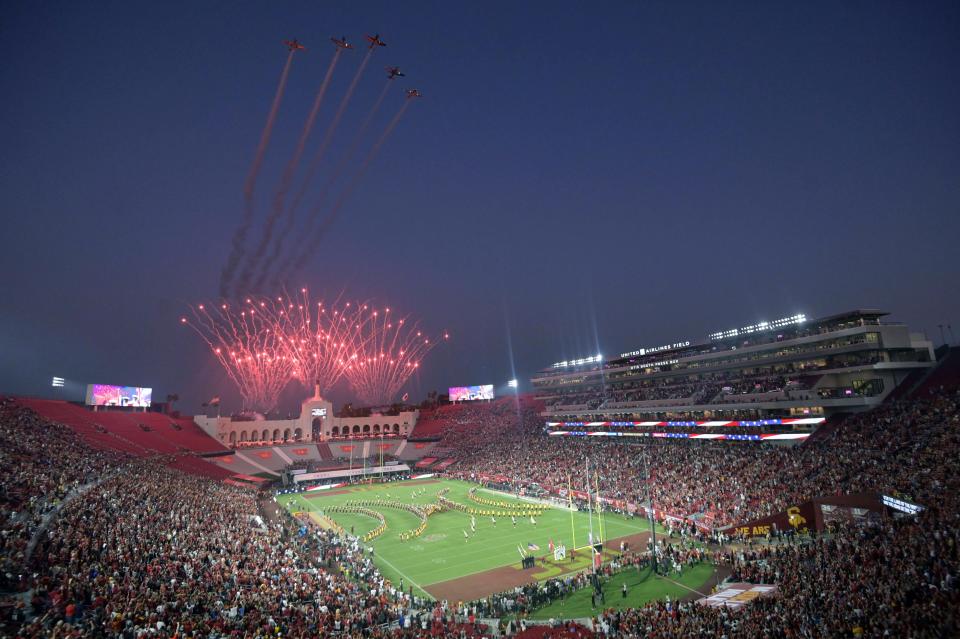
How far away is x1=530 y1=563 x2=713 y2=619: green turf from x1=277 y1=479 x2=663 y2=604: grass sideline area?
4129 millimetres

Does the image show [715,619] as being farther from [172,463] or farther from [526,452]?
[172,463]

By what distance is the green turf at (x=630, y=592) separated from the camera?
25812mm

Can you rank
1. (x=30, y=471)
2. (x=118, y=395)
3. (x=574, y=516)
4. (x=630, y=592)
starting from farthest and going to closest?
1. (x=118, y=395)
2. (x=574, y=516)
3. (x=30, y=471)
4. (x=630, y=592)

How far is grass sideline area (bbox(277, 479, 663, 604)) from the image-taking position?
34.5 m

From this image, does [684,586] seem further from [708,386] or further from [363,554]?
[708,386]

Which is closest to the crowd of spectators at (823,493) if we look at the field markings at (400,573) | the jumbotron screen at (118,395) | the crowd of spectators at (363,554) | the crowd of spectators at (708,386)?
the crowd of spectators at (363,554)

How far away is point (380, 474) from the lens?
268 feet

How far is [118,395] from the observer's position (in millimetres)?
80125

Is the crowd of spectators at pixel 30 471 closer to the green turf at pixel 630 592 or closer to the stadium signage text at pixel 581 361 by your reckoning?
the green turf at pixel 630 592

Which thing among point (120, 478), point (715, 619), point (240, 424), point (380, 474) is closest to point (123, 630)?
point (715, 619)

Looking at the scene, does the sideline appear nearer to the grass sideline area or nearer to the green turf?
the green turf

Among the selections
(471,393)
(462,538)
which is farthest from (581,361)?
(462,538)

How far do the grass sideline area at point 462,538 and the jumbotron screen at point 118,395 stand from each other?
38022 millimetres

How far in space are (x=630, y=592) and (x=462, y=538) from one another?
61.3 feet
